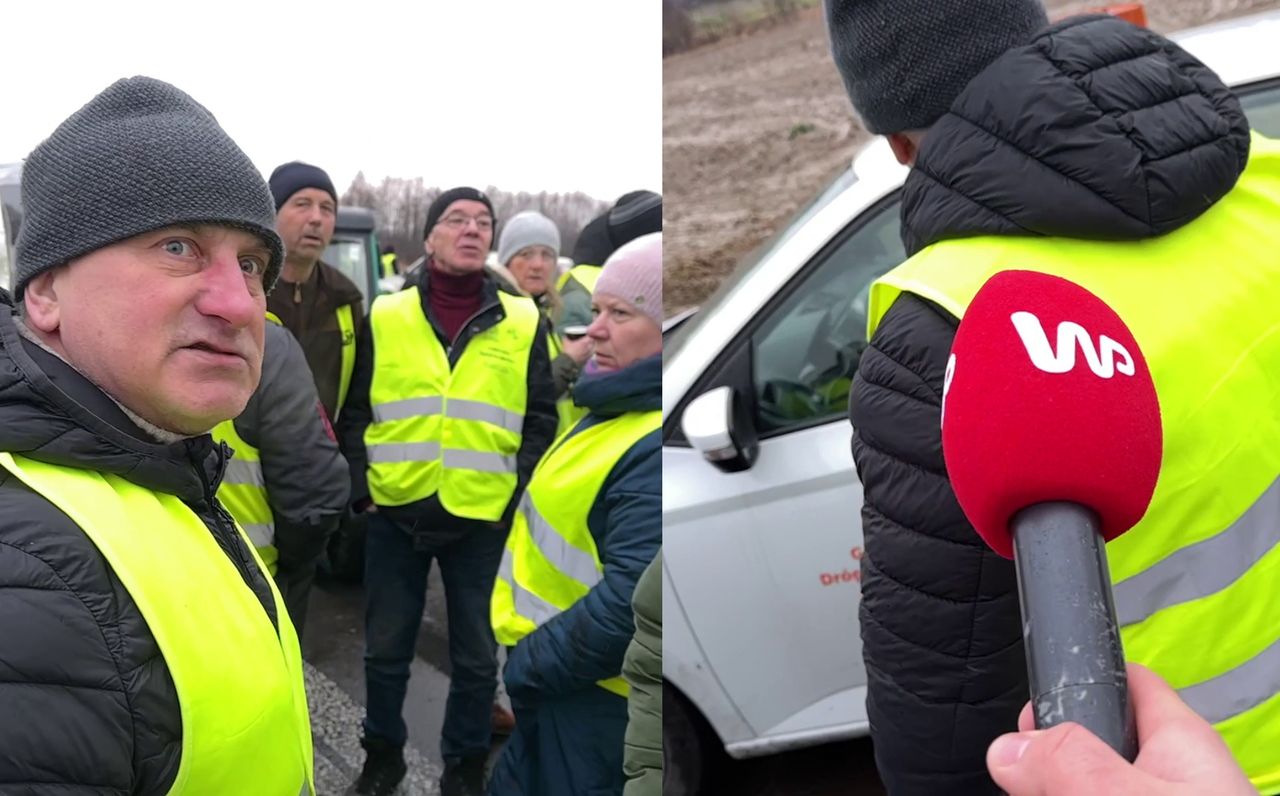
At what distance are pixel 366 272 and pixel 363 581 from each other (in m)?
0.61

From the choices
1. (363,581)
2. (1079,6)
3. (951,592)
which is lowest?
(1079,6)

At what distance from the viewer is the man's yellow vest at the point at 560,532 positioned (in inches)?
59.4

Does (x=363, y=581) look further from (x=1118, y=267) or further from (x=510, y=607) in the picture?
(x=1118, y=267)

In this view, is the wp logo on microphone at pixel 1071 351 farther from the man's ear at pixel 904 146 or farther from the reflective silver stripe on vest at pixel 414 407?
the reflective silver stripe on vest at pixel 414 407

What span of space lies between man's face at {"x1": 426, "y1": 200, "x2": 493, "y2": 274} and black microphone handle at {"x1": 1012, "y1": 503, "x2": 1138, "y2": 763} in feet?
3.07

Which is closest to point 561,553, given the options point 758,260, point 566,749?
point 566,749

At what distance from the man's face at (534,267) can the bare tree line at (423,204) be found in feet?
0.17

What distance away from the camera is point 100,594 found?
928 millimetres

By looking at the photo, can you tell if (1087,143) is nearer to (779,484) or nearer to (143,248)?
(143,248)

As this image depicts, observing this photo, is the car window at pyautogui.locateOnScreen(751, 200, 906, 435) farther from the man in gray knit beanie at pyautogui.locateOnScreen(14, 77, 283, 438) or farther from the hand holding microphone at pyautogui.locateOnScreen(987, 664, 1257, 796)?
the hand holding microphone at pyautogui.locateOnScreen(987, 664, 1257, 796)

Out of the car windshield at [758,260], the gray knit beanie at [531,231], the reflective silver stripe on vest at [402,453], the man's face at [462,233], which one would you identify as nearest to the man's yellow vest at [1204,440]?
the gray knit beanie at [531,231]

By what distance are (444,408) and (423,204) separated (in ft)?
3.44

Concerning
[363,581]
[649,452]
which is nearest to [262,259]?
[649,452]

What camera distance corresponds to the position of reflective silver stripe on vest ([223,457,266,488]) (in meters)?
1.62
